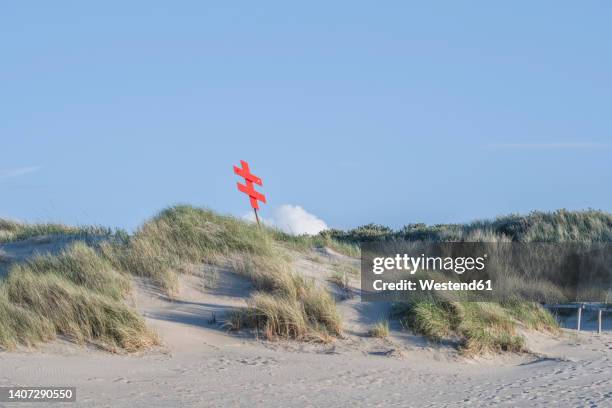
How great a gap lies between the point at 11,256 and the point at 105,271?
3.49m

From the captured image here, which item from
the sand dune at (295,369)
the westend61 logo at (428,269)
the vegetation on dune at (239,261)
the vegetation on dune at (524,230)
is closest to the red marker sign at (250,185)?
the vegetation on dune at (239,261)

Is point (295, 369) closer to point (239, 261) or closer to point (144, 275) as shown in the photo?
point (239, 261)

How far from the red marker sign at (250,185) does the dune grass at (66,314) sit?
4743mm

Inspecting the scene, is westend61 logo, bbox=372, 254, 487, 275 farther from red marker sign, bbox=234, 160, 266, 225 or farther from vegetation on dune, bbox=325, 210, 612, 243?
red marker sign, bbox=234, 160, 266, 225

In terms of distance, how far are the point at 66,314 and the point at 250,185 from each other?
249 inches

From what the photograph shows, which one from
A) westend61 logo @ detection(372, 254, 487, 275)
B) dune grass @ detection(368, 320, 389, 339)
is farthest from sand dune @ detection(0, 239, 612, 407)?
westend61 logo @ detection(372, 254, 487, 275)

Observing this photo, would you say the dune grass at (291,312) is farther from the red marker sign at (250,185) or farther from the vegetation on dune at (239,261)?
the red marker sign at (250,185)

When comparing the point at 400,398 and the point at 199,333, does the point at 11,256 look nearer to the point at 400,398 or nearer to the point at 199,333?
the point at 199,333

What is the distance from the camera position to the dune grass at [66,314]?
10.8m

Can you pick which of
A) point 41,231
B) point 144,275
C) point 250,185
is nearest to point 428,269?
point 250,185

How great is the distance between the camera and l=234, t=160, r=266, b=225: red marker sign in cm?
1666

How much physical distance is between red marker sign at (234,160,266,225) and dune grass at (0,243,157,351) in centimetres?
474

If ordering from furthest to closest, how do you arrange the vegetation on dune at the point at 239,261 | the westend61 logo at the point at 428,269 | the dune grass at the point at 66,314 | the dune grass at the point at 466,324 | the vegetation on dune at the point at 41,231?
the vegetation on dune at the point at 41,231 < the westend61 logo at the point at 428,269 < the dune grass at the point at 466,324 < the vegetation on dune at the point at 239,261 < the dune grass at the point at 66,314

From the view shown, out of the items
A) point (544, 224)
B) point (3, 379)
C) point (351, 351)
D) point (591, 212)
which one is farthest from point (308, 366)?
point (591, 212)
